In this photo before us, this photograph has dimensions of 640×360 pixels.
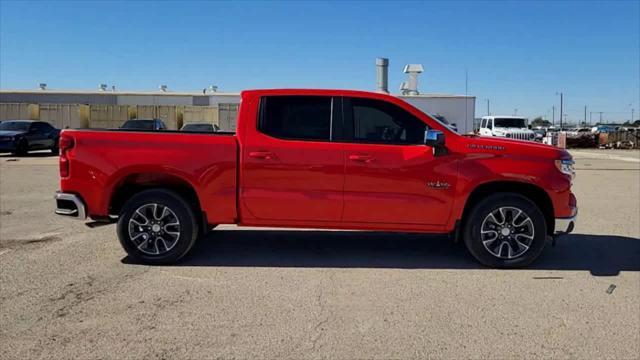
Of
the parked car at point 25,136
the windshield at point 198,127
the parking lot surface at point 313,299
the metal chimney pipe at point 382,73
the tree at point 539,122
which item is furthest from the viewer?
the tree at point 539,122

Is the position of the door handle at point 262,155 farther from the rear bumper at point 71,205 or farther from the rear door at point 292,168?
the rear bumper at point 71,205

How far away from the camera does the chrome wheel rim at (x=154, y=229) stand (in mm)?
5824

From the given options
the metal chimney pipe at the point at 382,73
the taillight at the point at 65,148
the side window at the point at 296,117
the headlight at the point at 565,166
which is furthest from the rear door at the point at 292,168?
the metal chimney pipe at the point at 382,73

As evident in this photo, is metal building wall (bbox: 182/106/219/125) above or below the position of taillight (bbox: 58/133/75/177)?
above

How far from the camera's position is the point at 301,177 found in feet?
18.8

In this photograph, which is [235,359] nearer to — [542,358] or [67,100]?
[542,358]

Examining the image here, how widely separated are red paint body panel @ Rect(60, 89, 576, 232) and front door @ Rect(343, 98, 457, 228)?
11 millimetres

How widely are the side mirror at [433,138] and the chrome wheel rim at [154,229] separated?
2831mm

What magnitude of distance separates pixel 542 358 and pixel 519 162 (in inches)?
103

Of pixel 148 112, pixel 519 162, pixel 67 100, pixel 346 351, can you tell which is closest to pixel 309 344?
pixel 346 351

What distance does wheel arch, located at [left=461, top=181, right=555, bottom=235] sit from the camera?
5902 mm

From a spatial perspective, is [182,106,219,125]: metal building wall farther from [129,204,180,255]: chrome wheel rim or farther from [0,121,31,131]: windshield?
[129,204,180,255]: chrome wheel rim

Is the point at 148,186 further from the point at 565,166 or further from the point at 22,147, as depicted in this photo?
the point at 22,147

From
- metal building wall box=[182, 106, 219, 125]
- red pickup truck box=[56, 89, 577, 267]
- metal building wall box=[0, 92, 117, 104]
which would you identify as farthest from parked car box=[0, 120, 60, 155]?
metal building wall box=[0, 92, 117, 104]
